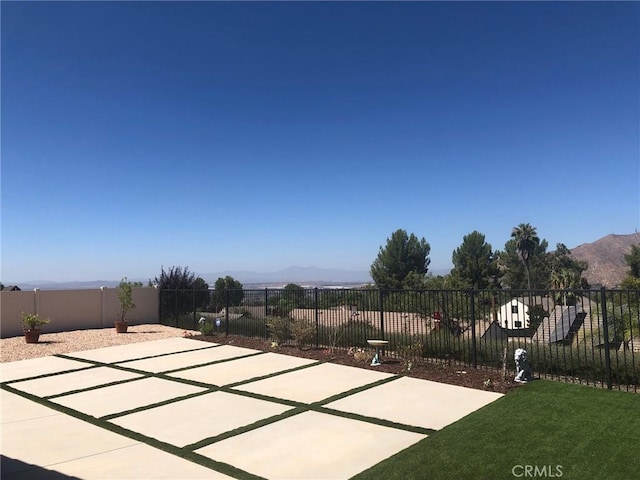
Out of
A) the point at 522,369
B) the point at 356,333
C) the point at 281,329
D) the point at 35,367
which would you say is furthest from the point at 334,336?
the point at 35,367

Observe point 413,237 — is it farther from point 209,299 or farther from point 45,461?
point 45,461

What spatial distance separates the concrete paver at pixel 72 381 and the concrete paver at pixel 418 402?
495cm

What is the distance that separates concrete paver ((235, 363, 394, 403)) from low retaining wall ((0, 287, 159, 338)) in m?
12.3

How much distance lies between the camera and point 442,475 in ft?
14.2

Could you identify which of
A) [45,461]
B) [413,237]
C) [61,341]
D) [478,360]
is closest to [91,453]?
[45,461]

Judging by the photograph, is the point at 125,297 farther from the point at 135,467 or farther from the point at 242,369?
the point at 135,467

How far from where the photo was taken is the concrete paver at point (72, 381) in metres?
8.45

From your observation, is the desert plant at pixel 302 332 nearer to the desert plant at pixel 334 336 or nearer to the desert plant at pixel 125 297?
the desert plant at pixel 334 336

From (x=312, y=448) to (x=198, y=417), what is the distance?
213 cm

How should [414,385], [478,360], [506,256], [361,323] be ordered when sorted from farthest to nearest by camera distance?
[506,256] → [361,323] → [478,360] → [414,385]

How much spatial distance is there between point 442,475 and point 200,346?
10189 millimetres

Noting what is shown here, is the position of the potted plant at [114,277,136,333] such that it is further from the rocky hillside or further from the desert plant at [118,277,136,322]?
the rocky hillside

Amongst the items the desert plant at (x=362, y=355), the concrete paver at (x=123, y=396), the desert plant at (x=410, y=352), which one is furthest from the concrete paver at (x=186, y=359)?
the desert plant at (x=410, y=352)

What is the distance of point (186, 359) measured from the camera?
37.0 feet
